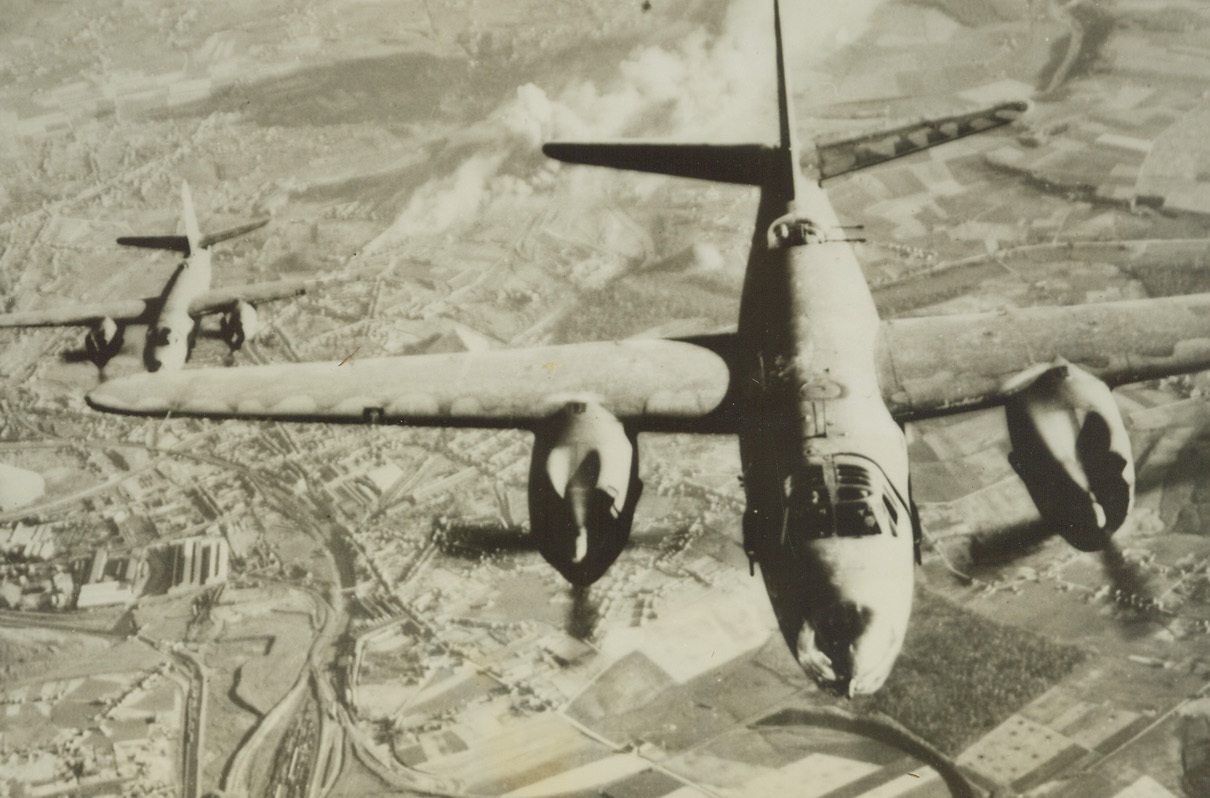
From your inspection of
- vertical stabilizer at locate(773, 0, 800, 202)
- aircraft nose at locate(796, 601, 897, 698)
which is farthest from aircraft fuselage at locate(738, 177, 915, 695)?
vertical stabilizer at locate(773, 0, 800, 202)

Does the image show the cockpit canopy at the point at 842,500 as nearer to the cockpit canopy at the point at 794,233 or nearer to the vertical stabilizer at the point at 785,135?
the cockpit canopy at the point at 794,233

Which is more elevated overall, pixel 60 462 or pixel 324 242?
pixel 324 242

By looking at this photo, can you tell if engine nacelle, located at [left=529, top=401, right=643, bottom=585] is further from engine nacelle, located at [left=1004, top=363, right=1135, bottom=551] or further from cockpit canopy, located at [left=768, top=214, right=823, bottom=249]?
engine nacelle, located at [left=1004, top=363, right=1135, bottom=551]

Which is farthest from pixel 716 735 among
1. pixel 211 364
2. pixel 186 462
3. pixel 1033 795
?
pixel 211 364

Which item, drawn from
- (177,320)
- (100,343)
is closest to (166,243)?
(177,320)

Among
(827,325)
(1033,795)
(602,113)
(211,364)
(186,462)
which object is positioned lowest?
(1033,795)

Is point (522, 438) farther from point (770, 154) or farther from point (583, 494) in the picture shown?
point (770, 154)

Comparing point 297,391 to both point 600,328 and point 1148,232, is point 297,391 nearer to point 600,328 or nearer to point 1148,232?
point 600,328

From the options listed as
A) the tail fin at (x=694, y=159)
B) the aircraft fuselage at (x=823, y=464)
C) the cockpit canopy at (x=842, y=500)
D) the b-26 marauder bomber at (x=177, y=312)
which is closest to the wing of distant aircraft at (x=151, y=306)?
the b-26 marauder bomber at (x=177, y=312)
